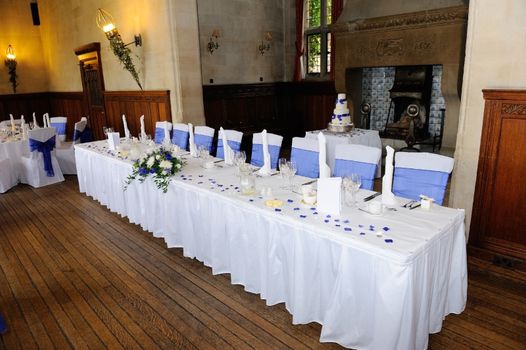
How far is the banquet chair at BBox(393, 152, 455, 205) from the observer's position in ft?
9.74

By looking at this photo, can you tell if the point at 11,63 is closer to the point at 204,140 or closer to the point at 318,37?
the point at 318,37

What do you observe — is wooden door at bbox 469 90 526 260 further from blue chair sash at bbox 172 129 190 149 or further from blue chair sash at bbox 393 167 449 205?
blue chair sash at bbox 172 129 190 149

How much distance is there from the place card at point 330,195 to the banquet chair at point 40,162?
5.96 meters

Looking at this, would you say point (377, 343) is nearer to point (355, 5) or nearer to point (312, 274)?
point (312, 274)

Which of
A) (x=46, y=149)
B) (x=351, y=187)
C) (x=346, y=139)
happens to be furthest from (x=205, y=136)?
(x=46, y=149)

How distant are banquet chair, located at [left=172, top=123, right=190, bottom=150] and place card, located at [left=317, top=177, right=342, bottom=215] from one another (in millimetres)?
3567

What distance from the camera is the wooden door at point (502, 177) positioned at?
329 cm

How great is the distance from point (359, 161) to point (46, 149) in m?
5.93

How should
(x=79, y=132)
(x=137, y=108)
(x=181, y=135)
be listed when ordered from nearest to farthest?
(x=181, y=135), (x=79, y=132), (x=137, y=108)

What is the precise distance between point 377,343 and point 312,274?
58 cm

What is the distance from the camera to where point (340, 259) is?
7.70 feet

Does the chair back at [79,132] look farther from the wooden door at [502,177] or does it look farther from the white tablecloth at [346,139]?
the wooden door at [502,177]

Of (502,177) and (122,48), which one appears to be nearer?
(502,177)

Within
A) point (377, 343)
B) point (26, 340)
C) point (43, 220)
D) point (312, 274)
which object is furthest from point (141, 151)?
point (377, 343)
